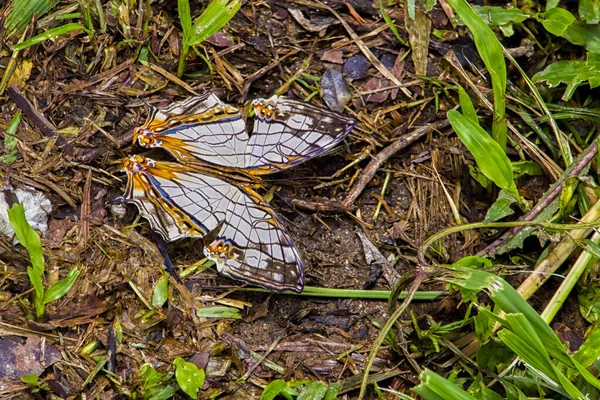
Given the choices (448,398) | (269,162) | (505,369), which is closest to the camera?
(448,398)

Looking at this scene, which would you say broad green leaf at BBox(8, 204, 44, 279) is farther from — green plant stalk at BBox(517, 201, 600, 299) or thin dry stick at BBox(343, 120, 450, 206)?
green plant stalk at BBox(517, 201, 600, 299)

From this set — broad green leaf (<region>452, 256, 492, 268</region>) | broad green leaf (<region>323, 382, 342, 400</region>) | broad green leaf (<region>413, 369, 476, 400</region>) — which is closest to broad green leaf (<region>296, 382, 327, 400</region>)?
broad green leaf (<region>323, 382, 342, 400</region>)

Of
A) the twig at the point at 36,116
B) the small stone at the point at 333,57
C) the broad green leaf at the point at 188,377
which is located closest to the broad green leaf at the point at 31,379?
the broad green leaf at the point at 188,377

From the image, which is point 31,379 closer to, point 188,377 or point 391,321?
point 188,377

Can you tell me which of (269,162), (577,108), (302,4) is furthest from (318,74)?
(577,108)

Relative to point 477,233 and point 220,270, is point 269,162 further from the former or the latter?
point 477,233

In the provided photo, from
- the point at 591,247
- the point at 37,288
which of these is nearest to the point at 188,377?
the point at 37,288
